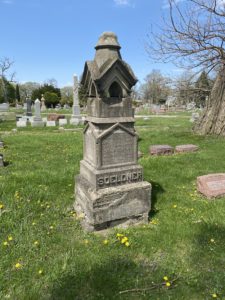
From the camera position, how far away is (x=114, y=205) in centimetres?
391

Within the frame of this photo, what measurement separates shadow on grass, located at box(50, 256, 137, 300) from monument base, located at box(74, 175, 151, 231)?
0.76m

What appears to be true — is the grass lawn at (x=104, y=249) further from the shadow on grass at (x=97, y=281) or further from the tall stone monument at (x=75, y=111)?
the tall stone monument at (x=75, y=111)

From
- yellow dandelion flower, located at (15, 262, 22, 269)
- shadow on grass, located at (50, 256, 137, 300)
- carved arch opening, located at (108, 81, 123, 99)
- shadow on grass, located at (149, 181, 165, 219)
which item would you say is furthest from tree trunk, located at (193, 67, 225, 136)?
yellow dandelion flower, located at (15, 262, 22, 269)

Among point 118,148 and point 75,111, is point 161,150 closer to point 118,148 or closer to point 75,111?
point 118,148

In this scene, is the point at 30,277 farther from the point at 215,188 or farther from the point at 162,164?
the point at 162,164

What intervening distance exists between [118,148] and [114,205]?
899 mm

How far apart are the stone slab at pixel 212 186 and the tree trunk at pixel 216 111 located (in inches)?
310

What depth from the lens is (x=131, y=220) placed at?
4.11 metres

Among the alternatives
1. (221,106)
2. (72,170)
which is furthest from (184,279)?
(221,106)

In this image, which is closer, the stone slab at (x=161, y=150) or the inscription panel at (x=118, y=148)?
the inscription panel at (x=118, y=148)

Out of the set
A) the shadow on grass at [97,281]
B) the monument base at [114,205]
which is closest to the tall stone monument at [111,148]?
the monument base at [114,205]

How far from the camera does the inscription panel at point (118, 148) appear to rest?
3.99 meters

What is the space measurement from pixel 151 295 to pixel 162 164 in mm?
5004

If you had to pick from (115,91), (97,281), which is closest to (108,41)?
(115,91)
